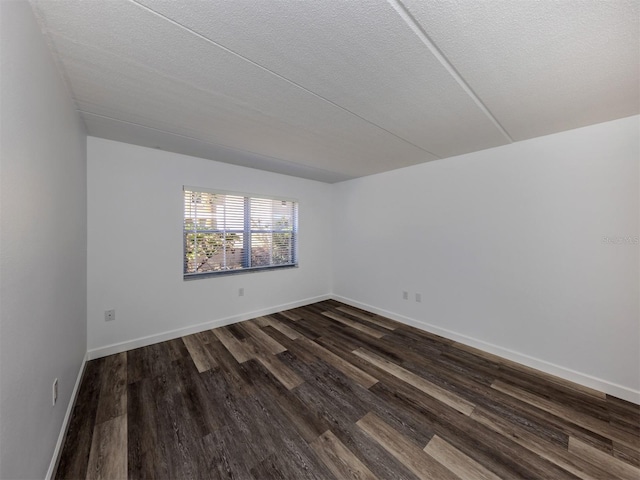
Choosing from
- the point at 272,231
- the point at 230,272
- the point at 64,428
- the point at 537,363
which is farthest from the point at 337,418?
the point at 272,231

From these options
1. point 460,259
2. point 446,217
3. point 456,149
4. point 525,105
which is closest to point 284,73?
point 525,105

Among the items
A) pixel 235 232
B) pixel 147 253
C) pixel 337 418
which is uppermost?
pixel 235 232

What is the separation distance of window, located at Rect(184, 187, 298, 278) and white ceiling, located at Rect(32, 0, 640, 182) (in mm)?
1106

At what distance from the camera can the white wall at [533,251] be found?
1.99m

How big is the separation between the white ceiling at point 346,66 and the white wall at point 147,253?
1.69 ft

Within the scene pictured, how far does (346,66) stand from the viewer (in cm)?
136

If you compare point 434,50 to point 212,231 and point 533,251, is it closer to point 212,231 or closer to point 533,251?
point 533,251

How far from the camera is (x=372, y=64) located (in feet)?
4.41

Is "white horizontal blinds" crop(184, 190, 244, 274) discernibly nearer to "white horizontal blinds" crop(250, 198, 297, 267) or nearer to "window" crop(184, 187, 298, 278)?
"window" crop(184, 187, 298, 278)

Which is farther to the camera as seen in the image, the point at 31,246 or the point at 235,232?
the point at 235,232

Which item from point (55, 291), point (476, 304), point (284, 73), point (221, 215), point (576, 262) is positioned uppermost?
point (284, 73)

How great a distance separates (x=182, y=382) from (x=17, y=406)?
1354 mm

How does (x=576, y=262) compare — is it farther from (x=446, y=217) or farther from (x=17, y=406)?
(x=17, y=406)

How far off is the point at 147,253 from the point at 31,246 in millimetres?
1898
